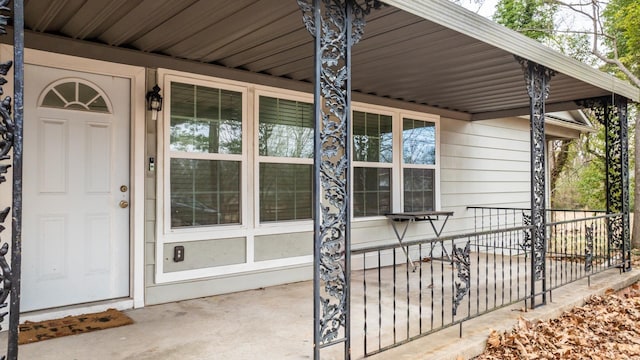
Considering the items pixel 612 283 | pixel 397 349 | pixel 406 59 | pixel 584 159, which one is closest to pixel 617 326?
pixel 612 283

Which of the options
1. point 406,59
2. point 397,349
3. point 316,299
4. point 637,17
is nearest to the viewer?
point 316,299

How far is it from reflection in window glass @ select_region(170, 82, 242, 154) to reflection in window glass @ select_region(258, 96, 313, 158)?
0.31 meters

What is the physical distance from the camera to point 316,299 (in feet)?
7.31

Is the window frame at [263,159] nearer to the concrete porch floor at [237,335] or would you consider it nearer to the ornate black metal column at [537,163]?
the concrete porch floor at [237,335]

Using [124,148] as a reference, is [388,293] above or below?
below

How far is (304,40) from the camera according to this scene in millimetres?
3473

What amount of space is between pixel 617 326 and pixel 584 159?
50.0 feet

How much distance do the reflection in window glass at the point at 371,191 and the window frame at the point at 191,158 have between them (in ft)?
5.55

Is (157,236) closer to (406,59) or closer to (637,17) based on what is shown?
(406,59)

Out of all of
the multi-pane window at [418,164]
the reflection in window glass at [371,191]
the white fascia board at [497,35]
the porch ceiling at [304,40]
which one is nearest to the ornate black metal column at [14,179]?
the porch ceiling at [304,40]

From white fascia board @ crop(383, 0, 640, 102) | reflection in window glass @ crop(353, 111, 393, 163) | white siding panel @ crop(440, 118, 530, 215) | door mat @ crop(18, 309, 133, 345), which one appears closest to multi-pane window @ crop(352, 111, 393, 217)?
reflection in window glass @ crop(353, 111, 393, 163)

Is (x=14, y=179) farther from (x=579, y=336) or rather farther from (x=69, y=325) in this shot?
(x=579, y=336)

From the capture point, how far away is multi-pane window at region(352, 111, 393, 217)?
553 cm

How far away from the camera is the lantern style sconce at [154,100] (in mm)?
3713
